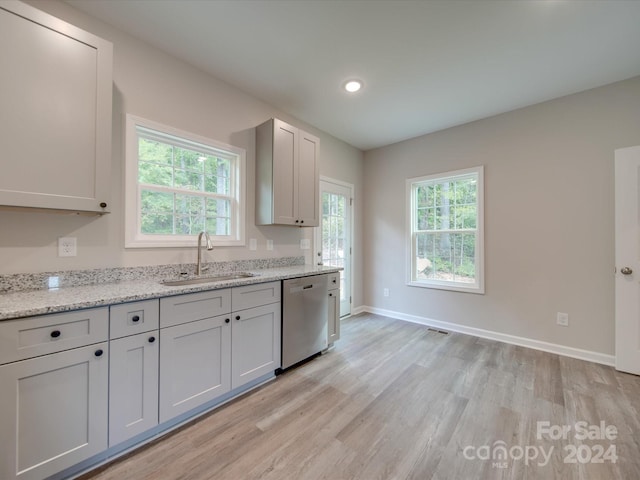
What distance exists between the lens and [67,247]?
1712mm

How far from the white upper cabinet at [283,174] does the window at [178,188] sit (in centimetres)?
22

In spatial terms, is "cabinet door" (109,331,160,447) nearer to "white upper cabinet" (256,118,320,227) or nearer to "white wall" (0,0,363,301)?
"white wall" (0,0,363,301)

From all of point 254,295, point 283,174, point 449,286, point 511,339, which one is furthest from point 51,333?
point 511,339

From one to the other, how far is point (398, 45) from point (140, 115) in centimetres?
210

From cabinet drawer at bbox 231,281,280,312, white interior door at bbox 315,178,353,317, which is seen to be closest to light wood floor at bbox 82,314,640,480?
cabinet drawer at bbox 231,281,280,312

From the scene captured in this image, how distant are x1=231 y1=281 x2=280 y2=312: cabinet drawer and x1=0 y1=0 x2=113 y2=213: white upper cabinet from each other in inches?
39.7

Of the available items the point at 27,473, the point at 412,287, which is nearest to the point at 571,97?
the point at 412,287

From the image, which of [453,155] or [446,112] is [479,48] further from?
[453,155]

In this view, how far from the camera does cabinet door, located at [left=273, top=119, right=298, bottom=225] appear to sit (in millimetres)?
2655

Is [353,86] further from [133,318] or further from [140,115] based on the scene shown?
[133,318]

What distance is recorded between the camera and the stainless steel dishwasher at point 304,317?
7.84ft

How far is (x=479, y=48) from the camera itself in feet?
6.98

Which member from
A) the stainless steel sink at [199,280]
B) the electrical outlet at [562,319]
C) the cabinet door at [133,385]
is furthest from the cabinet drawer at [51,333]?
the electrical outlet at [562,319]

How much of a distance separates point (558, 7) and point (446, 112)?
141 centimetres
